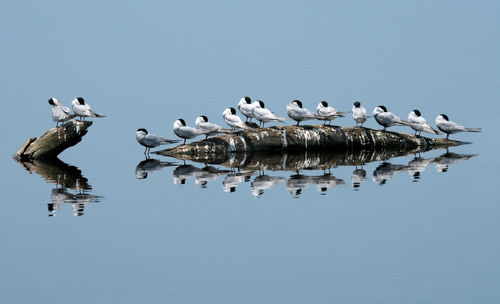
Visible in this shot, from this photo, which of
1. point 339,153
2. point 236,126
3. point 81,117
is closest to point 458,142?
point 339,153

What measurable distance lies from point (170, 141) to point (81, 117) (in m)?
2.56

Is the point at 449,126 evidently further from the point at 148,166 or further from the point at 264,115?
the point at 148,166

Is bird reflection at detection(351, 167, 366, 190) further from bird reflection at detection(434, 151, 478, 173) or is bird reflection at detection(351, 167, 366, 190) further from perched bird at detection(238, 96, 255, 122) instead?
perched bird at detection(238, 96, 255, 122)

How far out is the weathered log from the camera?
2991 centimetres

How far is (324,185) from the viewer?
86.0 ft

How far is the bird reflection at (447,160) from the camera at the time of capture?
94.1 ft

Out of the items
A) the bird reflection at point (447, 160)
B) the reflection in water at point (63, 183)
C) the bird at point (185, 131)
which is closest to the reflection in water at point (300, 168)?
the bird reflection at point (447, 160)

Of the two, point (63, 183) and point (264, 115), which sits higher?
point (264, 115)

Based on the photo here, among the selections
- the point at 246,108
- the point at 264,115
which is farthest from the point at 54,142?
the point at 264,115

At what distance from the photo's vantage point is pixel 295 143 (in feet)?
101

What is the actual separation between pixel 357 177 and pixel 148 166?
5.38 meters

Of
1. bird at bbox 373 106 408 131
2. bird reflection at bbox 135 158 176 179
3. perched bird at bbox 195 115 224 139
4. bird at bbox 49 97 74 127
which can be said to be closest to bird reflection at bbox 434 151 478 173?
bird at bbox 373 106 408 131

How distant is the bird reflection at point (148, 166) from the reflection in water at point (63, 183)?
1359mm

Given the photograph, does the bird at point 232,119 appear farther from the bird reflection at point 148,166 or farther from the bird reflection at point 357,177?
the bird reflection at point 357,177
